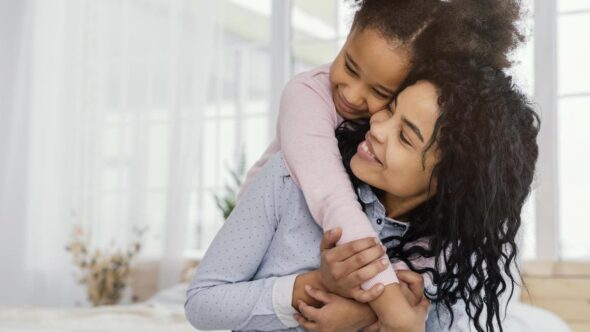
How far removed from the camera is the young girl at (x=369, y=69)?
4.34 ft

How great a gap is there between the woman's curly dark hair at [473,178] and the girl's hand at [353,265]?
155 millimetres

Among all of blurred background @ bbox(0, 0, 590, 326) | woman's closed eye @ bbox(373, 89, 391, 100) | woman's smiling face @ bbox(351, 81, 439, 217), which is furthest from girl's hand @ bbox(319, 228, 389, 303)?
blurred background @ bbox(0, 0, 590, 326)

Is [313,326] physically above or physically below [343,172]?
below

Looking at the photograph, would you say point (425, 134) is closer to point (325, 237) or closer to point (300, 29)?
point (325, 237)

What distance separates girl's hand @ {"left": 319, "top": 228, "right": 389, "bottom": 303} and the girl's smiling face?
0.30m

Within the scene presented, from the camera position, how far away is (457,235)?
52.8 inches

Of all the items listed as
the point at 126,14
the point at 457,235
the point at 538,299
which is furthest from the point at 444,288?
the point at 126,14

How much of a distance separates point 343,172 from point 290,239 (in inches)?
5.8

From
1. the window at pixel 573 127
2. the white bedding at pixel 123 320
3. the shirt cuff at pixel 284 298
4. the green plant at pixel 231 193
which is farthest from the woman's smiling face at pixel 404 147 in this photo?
the green plant at pixel 231 193

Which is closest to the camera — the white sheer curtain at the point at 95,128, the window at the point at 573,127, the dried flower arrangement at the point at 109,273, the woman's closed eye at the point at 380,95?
the woman's closed eye at the point at 380,95

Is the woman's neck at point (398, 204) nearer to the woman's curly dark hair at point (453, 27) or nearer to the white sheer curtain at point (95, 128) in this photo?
the woman's curly dark hair at point (453, 27)

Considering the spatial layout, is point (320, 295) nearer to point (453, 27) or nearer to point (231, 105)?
point (453, 27)

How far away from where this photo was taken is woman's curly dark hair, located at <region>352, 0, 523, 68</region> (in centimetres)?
136

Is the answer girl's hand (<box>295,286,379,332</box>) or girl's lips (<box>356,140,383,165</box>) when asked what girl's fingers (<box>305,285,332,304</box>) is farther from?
girl's lips (<box>356,140,383,165</box>)
